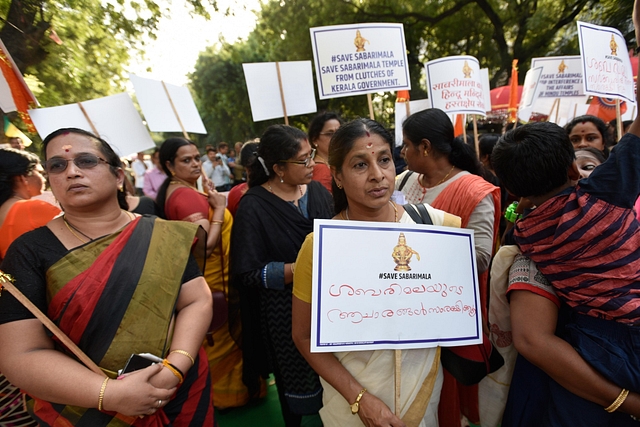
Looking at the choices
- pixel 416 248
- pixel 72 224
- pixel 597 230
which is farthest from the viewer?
pixel 72 224

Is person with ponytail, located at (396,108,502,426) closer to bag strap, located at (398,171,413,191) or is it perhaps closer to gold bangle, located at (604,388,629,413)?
bag strap, located at (398,171,413,191)

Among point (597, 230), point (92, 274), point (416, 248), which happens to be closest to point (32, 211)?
point (92, 274)

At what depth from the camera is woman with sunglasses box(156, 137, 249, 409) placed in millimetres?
2715

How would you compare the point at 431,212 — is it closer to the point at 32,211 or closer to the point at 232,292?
the point at 232,292

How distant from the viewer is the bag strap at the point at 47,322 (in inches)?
45.9

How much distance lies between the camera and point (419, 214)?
5.02 feet

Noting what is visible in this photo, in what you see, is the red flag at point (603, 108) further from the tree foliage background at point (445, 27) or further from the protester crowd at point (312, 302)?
the tree foliage background at point (445, 27)

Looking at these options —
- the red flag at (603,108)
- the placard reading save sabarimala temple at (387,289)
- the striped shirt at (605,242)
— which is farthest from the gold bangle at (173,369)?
the red flag at (603,108)

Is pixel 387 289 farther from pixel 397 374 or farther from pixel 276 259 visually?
pixel 276 259

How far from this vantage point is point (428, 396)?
4.52ft

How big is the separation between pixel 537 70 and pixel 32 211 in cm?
573

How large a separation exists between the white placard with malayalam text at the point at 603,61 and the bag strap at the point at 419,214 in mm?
2537

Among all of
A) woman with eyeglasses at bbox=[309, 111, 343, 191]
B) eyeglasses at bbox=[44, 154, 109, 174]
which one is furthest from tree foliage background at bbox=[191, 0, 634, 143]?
eyeglasses at bbox=[44, 154, 109, 174]

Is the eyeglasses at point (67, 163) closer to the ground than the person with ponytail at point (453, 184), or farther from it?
farther from it
